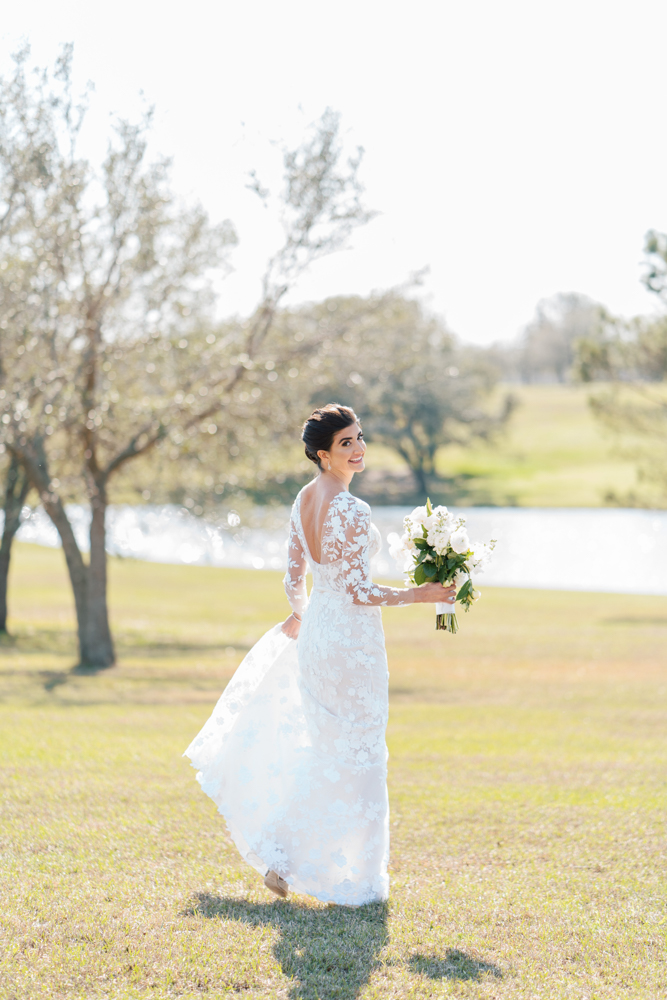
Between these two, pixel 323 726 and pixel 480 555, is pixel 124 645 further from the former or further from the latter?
pixel 480 555

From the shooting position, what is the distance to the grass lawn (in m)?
3.96

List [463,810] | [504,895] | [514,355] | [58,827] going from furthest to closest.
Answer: [514,355] → [463,810] → [58,827] → [504,895]

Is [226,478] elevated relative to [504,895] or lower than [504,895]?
elevated

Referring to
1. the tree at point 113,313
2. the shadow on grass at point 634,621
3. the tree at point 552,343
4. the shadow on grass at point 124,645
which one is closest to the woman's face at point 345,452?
the tree at point 113,313

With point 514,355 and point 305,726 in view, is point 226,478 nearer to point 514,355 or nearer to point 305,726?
point 305,726

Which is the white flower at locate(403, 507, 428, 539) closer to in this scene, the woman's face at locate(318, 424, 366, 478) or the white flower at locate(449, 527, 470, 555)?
the white flower at locate(449, 527, 470, 555)

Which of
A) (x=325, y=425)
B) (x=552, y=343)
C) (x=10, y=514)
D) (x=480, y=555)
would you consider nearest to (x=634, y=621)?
(x=10, y=514)

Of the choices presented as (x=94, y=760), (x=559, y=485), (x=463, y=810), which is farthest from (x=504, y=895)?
(x=559, y=485)

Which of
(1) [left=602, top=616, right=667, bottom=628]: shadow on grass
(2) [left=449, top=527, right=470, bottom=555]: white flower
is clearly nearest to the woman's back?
(2) [left=449, top=527, right=470, bottom=555]: white flower

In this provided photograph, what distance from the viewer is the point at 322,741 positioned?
4988mm

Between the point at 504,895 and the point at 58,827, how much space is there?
2.84 metres

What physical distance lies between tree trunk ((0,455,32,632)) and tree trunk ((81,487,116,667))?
3.53 meters

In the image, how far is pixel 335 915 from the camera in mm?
4648

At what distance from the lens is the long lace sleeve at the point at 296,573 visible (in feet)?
17.2
